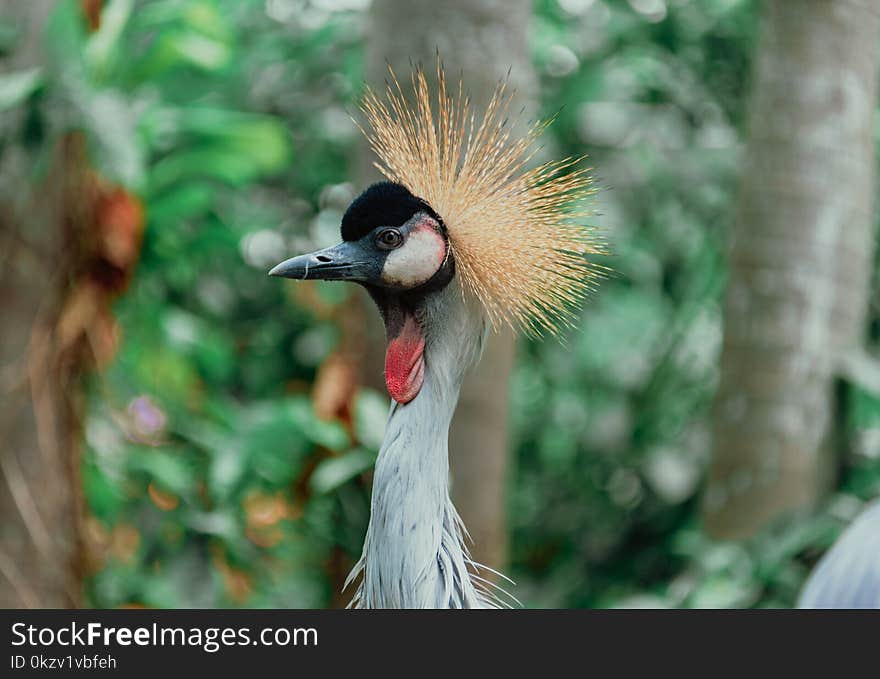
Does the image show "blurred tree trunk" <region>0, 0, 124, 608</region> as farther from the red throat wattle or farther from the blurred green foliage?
the red throat wattle

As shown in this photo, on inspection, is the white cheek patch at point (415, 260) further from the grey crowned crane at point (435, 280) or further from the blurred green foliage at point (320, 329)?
the blurred green foliage at point (320, 329)

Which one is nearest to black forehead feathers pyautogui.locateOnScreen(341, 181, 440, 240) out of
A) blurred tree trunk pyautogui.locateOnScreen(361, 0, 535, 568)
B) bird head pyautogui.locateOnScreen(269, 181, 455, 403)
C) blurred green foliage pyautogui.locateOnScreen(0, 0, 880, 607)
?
bird head pyautogui.locateOnScreen(269, 181, 455, 403)

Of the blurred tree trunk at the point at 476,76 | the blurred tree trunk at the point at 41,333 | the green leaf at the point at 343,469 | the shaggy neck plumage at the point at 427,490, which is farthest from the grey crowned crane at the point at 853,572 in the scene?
the blurred tree trunk at the point at 41,333

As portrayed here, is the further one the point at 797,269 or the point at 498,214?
the point at 797,269

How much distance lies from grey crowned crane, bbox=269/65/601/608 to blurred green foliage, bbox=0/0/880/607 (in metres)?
0.68

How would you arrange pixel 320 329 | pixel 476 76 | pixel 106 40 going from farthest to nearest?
1. pixel 320 329
2. pixel 106 40
3. pixel 476 76

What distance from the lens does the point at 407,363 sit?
3.82 feet

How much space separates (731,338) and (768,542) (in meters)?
0.44

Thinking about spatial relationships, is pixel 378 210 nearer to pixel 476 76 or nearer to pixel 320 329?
pixel 476 76

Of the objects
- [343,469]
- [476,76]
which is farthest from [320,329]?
[476,76]

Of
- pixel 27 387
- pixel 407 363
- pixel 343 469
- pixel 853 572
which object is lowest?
pixel 853 572

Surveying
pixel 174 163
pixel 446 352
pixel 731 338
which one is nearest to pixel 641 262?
pixel 731 338

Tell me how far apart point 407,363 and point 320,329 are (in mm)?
1864

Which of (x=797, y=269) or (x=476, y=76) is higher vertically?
(x=476, y=76)
